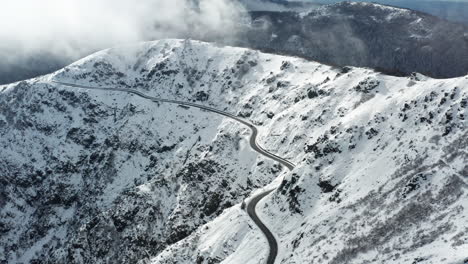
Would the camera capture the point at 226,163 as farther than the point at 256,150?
Yes

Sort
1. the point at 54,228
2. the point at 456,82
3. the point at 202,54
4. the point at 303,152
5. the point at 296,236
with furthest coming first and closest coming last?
the point at 202,54 < the point at 54,228 < the point at 303,152 < the point at 456,82 < the point at 296,236

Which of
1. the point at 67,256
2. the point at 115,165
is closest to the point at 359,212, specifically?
the point at 67,256

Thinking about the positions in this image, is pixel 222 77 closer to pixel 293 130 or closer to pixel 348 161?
pixel 293 130

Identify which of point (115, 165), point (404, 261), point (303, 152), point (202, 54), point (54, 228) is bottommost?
point (404, 261)

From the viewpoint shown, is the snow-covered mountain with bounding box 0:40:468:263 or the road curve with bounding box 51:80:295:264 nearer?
the snow-covered mountain with bounding box 0:40:468:263

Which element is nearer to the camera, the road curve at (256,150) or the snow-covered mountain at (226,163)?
→ the snow-covered mountain at (226,163)

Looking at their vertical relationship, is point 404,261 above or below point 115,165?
below

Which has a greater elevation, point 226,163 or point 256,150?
point 226,163

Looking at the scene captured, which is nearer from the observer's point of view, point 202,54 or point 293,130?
point 293,130
